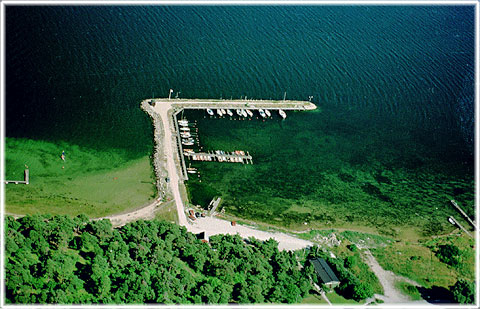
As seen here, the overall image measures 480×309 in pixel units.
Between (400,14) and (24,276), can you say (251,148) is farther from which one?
(400,14)

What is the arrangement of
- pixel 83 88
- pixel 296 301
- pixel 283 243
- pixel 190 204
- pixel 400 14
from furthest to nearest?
pixel 400 14 < pixel 83 88 < pixel 190 204 < pixel 283 243 < pixel 296 301

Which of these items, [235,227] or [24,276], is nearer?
[24,276]

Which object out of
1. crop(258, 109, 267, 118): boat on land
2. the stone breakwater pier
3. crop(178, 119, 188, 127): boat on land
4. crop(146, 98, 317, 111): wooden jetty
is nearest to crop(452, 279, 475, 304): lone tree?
the stone breakwater pier

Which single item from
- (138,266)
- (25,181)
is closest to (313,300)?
(138,266)

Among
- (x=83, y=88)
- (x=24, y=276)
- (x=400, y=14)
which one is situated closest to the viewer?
(x=24, y=276)

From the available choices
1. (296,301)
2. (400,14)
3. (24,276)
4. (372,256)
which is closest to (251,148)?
(372,256)

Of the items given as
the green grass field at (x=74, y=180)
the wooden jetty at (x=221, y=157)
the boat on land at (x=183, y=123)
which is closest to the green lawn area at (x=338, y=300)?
the green grass field at (x=74, y=180)

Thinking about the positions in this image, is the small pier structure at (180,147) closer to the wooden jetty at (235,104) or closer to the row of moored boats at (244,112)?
the wooden jetty at (235,104)
